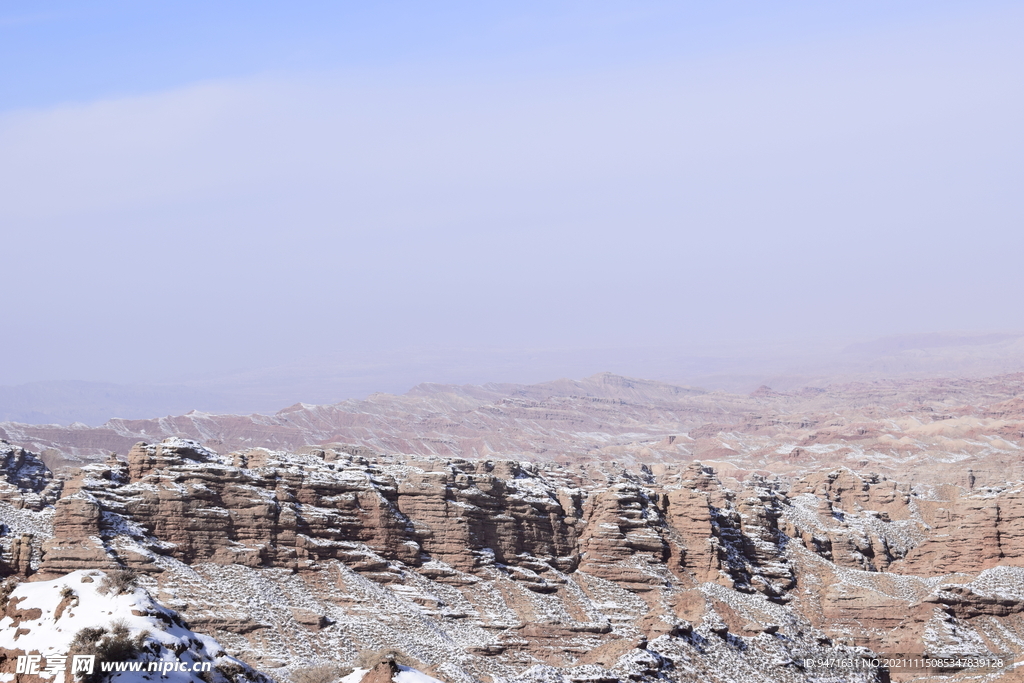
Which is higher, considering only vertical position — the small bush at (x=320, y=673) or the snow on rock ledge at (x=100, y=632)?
the snow on rock ledge at (x=100, y=632)

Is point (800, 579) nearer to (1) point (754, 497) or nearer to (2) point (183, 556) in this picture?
(1) point (754, 497)

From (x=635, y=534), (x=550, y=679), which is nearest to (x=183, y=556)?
(x=550, y=679)

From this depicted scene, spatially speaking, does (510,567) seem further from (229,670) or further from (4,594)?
(4,594)

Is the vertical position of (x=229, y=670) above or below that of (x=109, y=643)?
below

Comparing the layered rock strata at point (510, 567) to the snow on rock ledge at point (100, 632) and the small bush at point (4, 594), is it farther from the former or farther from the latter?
the snow on rock ledge at point (100, 632)

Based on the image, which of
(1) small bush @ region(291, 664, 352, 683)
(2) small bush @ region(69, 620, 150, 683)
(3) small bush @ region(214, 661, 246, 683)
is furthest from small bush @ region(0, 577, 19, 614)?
(1) small bush @ region(291, 664, 352, 683)

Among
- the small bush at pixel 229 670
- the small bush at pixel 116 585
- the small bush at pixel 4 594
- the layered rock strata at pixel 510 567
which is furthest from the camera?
the layered rock strata at pixel 510 567

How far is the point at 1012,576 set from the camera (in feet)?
275

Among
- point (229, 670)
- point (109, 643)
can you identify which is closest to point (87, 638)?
point (109, 643)

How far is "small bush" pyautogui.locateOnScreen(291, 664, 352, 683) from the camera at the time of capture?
52406 mm

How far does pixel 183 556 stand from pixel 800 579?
4661 centimetres

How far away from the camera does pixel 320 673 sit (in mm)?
55438

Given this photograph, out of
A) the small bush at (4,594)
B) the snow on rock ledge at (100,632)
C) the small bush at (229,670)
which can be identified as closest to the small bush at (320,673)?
the small bush at (229,670)

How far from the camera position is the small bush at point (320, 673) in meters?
52.4
